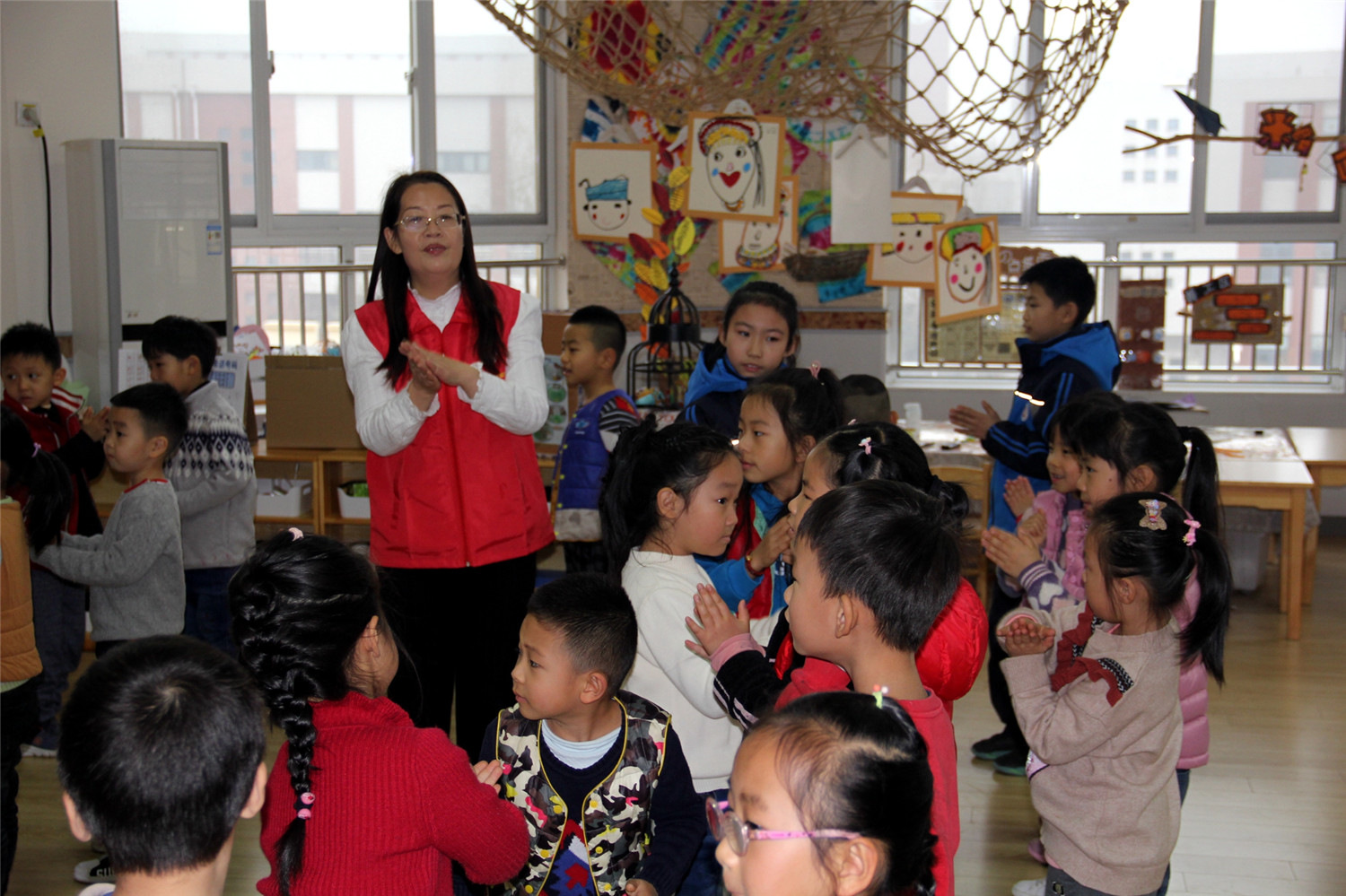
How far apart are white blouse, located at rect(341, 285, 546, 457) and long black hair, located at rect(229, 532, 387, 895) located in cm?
68

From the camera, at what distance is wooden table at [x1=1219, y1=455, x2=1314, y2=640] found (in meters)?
4.24

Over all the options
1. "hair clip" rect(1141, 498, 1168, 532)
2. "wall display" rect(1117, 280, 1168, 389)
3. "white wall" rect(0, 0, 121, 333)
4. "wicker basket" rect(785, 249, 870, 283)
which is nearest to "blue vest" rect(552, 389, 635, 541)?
"hair clip" rect(1141, 498, 1168, 532)

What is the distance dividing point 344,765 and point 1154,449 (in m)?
1.66

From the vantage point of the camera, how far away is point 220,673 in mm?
1030

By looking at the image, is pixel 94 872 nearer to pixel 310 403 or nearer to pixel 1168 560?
pixel 310 403

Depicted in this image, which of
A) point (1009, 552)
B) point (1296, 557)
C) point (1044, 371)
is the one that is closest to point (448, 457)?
point (1009, 552)

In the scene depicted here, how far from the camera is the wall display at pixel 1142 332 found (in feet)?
19.5

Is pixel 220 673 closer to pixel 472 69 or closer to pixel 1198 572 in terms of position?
pixel 1198 572

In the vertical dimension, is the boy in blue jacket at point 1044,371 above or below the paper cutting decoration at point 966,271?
Result: below

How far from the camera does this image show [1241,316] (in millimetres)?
6109

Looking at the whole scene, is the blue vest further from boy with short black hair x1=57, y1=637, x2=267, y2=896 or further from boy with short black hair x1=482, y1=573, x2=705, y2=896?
boy with short black hair x1=57, y1=637, x2=267, y2=896

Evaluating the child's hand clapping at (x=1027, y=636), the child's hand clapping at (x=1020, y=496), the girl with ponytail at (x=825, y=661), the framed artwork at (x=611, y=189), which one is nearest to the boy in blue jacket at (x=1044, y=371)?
the child's hand clapping at (x=1020, y=496)

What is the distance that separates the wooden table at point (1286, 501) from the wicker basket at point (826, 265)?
205 centimetres

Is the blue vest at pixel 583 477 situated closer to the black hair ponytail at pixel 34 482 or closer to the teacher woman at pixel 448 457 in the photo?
the teacher woman at pixel 448 457
